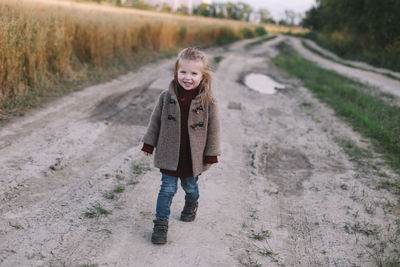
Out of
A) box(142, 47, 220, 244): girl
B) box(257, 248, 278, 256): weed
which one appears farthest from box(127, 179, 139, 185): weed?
box(257, 248, 278, 256): weed

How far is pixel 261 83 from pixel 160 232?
8.42 metres

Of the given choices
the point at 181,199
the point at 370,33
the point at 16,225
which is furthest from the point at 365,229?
the point at 370,33

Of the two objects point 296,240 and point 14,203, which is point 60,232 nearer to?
point 14,203

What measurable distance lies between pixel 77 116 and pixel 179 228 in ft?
11.3

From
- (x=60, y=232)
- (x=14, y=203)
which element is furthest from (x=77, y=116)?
(x=60, y=232)

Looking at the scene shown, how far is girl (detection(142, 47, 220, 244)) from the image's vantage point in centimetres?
286

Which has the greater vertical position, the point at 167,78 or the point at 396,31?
the point at 396,31

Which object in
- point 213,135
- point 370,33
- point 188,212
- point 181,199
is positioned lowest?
point 181,199

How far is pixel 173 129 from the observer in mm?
2881

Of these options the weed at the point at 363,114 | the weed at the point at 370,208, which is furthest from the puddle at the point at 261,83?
the weed at the point at 370,208

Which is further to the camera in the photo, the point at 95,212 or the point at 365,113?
the point at 365,113

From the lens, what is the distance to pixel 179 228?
3.13 m

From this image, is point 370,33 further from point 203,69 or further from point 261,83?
point 203,69

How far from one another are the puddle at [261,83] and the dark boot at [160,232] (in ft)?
23.1
